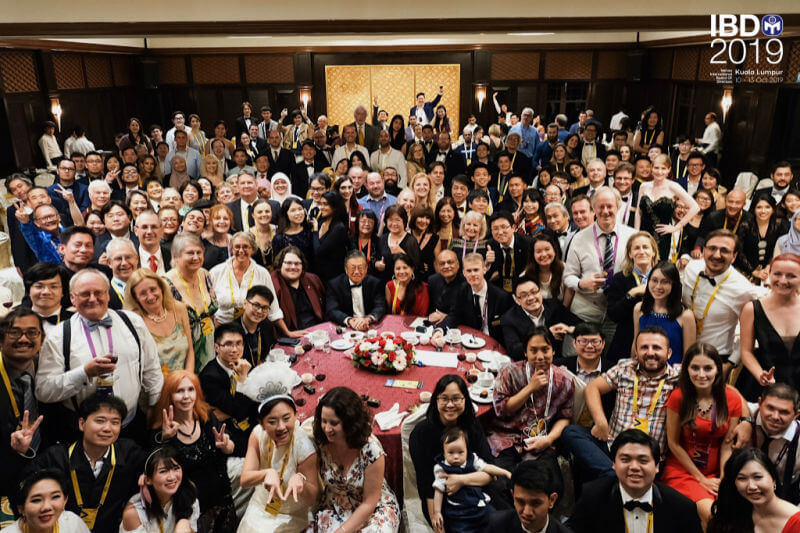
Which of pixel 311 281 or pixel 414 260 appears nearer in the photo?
pixel 311 281

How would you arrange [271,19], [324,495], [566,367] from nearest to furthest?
[324,495] → [566,367] → [271,19]

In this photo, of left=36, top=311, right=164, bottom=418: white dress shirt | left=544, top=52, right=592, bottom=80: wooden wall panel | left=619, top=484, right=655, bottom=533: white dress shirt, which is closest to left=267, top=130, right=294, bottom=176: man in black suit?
left=36, top=311, right=164, bottom=418: white dress shirt

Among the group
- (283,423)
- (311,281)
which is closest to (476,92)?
(311,281)

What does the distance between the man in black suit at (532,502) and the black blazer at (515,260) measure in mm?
2681

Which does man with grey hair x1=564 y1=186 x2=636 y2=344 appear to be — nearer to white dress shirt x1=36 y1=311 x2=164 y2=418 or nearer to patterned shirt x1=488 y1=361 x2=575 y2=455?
patterned shirt x1=488 y1=361 x2=575 y2=455

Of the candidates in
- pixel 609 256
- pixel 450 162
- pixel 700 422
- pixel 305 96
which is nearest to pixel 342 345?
pixel 609 256

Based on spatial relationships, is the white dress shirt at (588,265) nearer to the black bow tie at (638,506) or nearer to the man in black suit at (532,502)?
the black bow tie at (638,506)

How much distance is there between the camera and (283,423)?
10.2 ft

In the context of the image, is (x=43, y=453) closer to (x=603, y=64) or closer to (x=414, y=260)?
(x=414, y=260)

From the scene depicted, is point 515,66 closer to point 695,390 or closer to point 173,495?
point 695,390

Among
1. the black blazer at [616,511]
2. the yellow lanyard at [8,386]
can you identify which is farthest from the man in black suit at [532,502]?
the yellow lanyard at [8,386]

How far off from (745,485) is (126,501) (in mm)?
3244

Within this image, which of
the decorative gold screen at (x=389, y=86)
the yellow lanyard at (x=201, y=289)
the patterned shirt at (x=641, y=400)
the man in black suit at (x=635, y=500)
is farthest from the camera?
the decorative gold screen at (x=389, y=86)

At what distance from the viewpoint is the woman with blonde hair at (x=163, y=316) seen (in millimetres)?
3572
